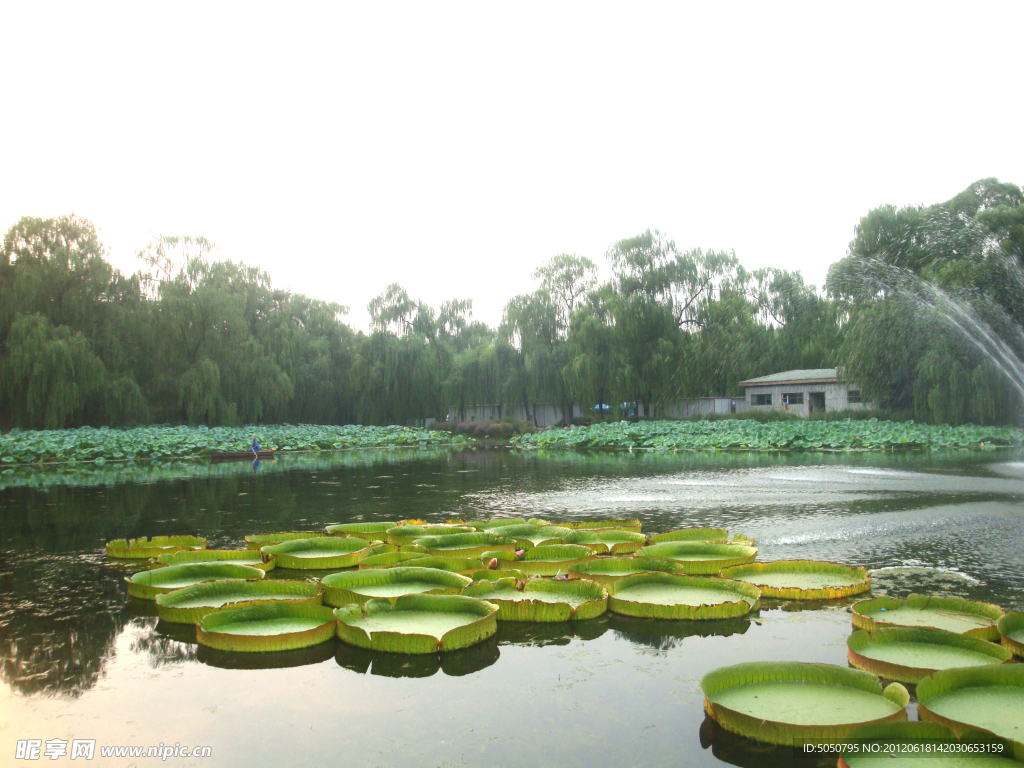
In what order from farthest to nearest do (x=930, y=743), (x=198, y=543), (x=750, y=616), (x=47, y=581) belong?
1. (x=198, y=543)
2. (x=47, y=581)
3. (x=750, y=616)
4. (x=930, y=743)

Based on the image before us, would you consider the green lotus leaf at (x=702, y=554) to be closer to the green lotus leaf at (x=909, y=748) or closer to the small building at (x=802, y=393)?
the green lotus leaf at (x=909, y=748)

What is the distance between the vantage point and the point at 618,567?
4777 mm

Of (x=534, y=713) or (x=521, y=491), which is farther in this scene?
(x=521, y=491)

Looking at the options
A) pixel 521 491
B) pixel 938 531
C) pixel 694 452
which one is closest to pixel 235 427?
pixel 694 452

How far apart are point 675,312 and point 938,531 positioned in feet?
87.4

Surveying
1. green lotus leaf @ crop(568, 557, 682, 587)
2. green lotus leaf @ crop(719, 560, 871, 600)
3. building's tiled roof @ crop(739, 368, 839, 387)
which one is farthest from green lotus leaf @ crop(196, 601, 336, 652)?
building's tiled roof @ crop(739, 368, 839, 387)

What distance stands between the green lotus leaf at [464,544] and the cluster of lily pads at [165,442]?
1613 centimetres

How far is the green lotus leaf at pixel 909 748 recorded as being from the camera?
7.06 feet

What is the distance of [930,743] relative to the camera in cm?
221

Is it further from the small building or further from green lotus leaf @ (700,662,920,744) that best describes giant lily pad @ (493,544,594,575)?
the small building

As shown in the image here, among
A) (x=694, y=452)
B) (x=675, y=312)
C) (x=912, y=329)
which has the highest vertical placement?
(x=675, y=312)

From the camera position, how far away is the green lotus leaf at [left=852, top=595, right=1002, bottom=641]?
348cm

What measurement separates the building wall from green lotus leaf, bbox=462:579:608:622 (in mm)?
25352

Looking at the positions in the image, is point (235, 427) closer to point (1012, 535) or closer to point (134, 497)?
point (134, 497)
